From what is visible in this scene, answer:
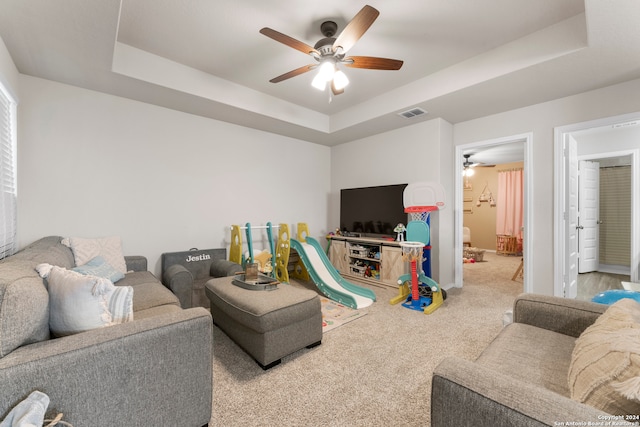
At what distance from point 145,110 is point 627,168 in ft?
26.3

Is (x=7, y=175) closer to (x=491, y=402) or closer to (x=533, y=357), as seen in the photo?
(x=491, y=402)

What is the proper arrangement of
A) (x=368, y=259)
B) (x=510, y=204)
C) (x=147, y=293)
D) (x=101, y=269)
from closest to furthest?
(x=147, y=293) → (x=101, y=269) → (x=368, y=259) → (x=510, y=204)

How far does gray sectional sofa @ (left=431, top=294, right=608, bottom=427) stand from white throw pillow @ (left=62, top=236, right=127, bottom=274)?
3.17 m

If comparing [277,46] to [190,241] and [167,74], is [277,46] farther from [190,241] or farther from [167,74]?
[190,241]

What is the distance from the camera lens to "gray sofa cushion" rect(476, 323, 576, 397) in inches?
43.7

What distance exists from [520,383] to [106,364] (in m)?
1.53

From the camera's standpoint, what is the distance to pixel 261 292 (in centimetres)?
228

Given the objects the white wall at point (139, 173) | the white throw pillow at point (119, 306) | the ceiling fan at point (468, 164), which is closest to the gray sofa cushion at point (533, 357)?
the white throw pillow at point (119, 306)

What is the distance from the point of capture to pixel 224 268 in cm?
315

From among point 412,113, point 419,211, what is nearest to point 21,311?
point 419,211

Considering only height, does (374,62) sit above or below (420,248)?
above

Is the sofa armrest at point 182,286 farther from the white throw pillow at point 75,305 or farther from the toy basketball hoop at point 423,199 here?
the toy basketball hoop at point 423,199

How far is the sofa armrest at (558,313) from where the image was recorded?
4.71 ft

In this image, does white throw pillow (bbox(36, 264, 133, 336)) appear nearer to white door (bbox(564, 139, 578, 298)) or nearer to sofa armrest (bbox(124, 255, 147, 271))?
sofa armrest (bbox(124, 255, 147, 271))
